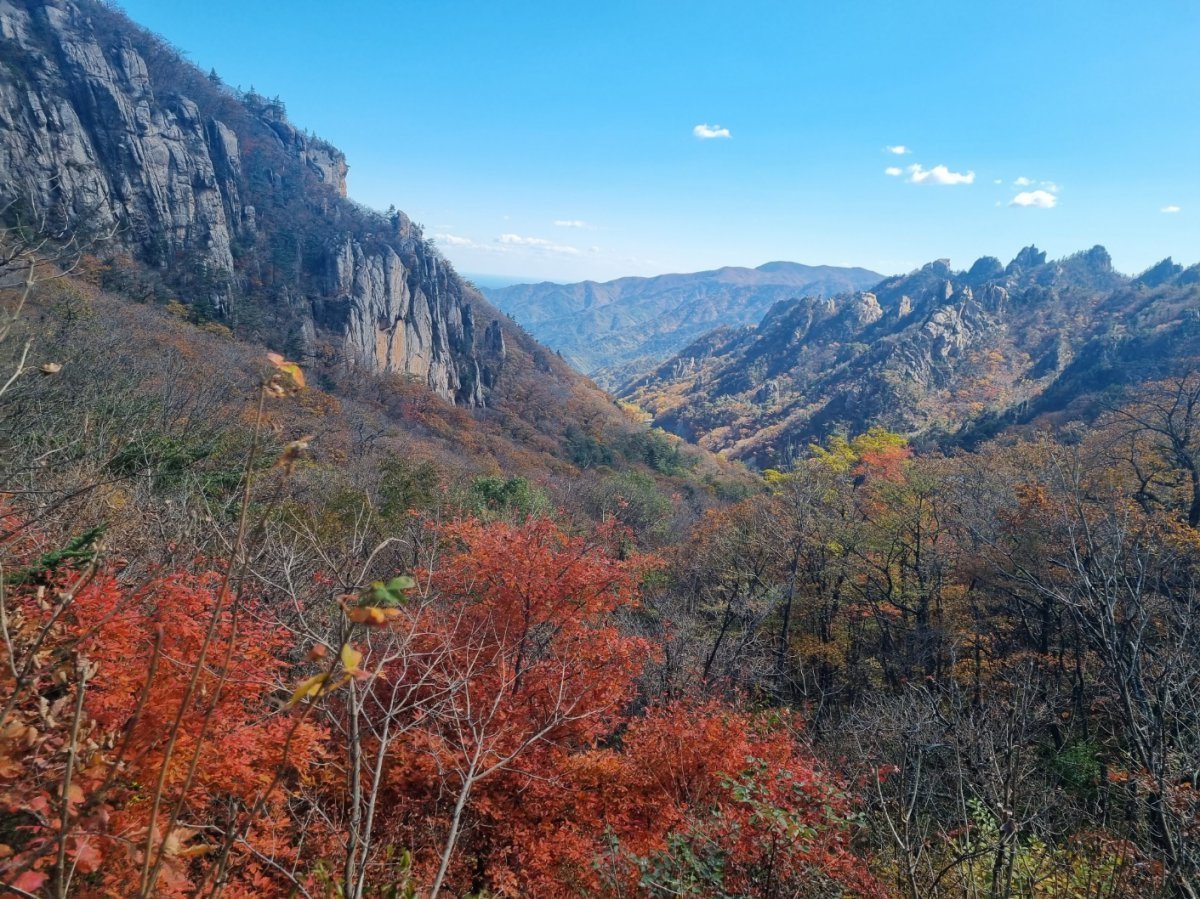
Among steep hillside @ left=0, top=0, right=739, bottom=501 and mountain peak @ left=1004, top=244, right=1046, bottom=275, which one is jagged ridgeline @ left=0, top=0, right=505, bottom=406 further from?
mountain peak @ left=1004, top=244, right=1046, bottom=275

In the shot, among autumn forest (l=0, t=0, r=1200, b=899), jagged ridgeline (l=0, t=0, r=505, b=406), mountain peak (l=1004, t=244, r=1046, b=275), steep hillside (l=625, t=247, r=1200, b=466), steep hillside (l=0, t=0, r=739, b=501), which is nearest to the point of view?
autumn forest (l=0, t=0, r=1200, b=899)

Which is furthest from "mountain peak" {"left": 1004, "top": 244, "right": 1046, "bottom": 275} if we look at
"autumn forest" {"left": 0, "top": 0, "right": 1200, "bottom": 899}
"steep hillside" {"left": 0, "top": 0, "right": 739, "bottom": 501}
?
"steep hillside" {"left": 0, "top": 0, "right": 739, "bottom": 501}

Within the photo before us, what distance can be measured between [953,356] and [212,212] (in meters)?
106

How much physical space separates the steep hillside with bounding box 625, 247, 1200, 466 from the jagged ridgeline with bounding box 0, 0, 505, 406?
177 ft

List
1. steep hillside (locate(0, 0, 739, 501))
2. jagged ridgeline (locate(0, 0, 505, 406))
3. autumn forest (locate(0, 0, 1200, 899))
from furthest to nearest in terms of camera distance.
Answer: jagged ridgeline (locate(0, 0, 505, 406))
steep hillside (locate(0, 0, 739, 501))
autumn forest (locate(0, 0, 1200, 899))

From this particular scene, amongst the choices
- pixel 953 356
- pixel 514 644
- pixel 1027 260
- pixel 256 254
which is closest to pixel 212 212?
pixel 256 254

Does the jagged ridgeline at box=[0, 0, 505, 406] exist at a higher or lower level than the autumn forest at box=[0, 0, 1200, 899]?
higher

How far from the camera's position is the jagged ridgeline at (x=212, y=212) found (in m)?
49.8

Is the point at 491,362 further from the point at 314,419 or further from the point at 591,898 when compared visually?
the point at 591,898

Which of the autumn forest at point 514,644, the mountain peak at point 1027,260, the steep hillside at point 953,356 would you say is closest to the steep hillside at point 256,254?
the autumn forest at point 514,644

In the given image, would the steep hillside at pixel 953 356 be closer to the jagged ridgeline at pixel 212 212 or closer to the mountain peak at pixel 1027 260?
the mountain peak at pixel 1027 260

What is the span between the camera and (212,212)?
205 feet

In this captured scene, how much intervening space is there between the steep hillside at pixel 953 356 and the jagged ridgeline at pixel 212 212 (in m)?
54.0

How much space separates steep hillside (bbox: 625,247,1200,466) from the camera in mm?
61625
